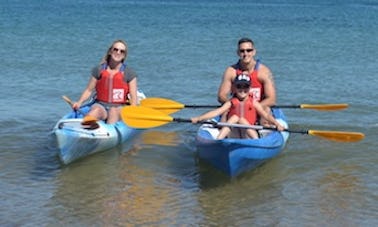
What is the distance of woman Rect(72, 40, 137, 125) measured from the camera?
8.85m

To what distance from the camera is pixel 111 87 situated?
8.94 meters

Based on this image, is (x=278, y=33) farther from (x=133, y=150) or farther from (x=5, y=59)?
(x=133, y=150)

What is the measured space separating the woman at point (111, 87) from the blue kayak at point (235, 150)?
1401mm

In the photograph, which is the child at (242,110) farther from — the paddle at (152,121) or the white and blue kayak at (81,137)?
the white and blue kayak at (81,137)

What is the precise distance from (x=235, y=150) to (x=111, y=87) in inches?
94.6

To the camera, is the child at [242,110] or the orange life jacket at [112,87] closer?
the child at [242,110]

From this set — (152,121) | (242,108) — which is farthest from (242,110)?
(152,121)

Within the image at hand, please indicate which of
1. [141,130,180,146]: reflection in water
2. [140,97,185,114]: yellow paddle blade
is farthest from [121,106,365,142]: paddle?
[141,130,180,146]: reflection in water

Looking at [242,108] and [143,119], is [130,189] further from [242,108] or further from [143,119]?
[242,108]

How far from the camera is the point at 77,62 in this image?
1773cm

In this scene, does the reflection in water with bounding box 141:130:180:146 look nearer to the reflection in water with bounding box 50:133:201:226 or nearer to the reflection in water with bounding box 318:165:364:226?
the reflection in water with bounding box 50:133:201:226

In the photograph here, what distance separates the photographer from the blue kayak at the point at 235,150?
7.11 m

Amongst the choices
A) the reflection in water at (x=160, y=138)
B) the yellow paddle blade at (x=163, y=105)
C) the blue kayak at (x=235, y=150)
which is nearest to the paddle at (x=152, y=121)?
the blue kayak at (x=235, y=150)

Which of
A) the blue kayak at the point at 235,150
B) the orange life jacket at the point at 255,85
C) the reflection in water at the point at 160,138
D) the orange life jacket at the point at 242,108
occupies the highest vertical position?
the orange life jacket at the point at 255,85
